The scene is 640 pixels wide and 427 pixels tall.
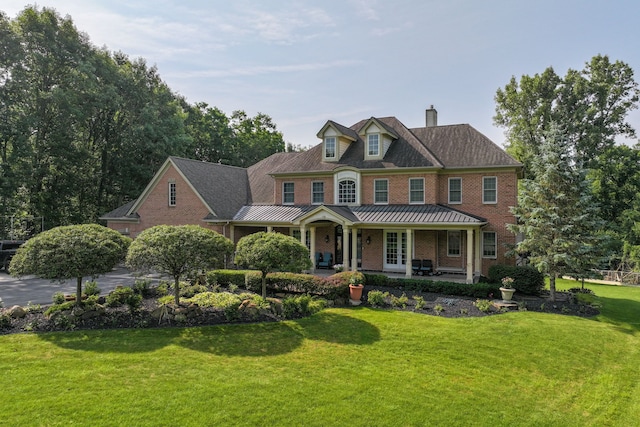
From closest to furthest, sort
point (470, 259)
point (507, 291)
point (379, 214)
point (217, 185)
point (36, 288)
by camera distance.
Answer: point (507, 291) → point (36, 288) → point (470, 259) → point (379, 214) → point (217, 185)

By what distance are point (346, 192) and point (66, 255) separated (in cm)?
1536

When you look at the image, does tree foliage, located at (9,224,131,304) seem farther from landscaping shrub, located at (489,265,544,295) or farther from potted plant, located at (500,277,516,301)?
landscaping shrub, located at (489,265,544,295)

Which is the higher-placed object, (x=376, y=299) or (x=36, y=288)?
(x=376, y=299)

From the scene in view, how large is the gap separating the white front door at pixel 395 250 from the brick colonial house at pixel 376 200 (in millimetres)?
58

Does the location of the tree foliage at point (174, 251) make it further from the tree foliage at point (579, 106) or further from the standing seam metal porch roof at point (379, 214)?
the tree foliage at point (579, 106)

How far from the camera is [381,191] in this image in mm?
23000

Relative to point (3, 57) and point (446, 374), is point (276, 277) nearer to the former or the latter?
point (446, 374)

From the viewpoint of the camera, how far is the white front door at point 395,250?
2244 cm

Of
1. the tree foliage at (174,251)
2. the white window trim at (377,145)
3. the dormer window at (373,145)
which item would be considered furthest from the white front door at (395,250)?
the tree foliage at (174,251)

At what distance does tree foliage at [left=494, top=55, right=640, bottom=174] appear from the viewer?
112ft

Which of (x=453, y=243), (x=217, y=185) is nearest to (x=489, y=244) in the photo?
(x=453, y=243)

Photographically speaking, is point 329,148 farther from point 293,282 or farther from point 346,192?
A: point 293,282

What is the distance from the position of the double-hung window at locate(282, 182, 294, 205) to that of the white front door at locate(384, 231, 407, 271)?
669 centimetres

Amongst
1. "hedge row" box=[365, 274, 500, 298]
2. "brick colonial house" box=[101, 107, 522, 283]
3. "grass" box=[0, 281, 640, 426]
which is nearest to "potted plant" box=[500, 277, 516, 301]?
"hedge row" box=[365, 274, 500, 298]
